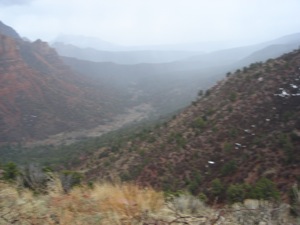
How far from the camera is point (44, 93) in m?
92.8

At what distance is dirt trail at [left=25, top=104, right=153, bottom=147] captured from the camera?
253ft

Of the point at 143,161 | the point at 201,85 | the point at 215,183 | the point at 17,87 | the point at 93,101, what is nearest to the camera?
the point at 215,183

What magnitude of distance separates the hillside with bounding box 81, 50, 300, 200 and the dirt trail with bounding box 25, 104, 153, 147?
42.8 meters

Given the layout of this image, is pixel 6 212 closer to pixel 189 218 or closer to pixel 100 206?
pixel 100 206

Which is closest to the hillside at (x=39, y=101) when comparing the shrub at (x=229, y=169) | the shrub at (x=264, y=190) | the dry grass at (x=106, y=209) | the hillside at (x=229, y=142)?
the hillside at (x=229, y=142)

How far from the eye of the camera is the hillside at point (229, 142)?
2238 cm

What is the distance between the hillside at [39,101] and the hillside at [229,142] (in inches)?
1924

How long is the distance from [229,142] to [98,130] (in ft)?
211

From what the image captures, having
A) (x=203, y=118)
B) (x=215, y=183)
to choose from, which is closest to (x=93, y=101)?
(x=203, y=118)

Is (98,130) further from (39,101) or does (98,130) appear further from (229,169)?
(229,169)

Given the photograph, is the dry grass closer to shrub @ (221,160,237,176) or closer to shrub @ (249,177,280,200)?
shrub @ (249,177,280,200)

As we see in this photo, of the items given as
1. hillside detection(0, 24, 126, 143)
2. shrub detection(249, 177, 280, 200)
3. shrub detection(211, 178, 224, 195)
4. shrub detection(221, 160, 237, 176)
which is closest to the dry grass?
shrub detection(249, 177, 280, 200)

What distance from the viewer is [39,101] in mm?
88250

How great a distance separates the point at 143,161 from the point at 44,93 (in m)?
70.1
